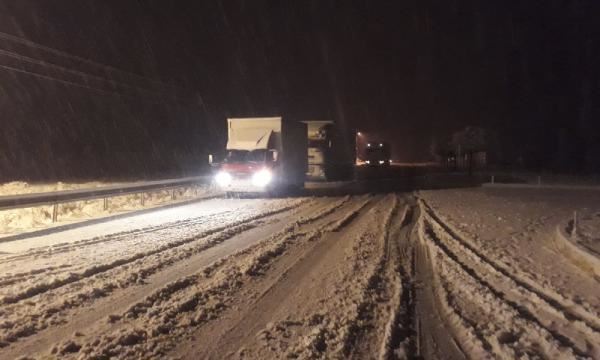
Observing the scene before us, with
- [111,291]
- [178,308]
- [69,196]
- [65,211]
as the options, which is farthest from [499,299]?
[65,211]

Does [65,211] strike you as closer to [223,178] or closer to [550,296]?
[223,178]

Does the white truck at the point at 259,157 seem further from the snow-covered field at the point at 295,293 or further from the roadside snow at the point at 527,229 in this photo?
the snow-covered field at the point at 295,293

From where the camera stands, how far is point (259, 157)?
2666cm

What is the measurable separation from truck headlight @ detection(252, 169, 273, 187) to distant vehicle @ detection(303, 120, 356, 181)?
935 cm

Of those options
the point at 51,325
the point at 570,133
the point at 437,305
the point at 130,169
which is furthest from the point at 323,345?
the point at 570,133

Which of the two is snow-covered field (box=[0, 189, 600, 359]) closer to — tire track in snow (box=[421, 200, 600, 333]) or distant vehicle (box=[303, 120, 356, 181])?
tire track in snow (box=[421, 200, 600, 333])

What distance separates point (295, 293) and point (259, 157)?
18313 millimetres

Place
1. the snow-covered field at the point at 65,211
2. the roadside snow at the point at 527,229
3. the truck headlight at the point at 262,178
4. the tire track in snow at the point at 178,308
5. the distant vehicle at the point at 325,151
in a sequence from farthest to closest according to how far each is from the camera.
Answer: the distant vehicle at the point at 325,151, the truck headlight at the point at 262,178, the snow-covered field at the point at 65,211, the roadside snow at the point at 527,229, the tire track in snow at the point at 178,308

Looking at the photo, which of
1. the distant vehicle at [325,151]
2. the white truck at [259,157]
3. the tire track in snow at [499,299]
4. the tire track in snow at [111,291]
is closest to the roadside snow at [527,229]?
the tire track in snow at [499,299]

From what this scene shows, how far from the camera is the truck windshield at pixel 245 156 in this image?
2666 centimetres

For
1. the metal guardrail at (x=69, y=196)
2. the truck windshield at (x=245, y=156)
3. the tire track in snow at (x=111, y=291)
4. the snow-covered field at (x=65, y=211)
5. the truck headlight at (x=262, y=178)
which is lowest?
the tire track in snow at (x=111, y=291)

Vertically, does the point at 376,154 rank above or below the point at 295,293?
above

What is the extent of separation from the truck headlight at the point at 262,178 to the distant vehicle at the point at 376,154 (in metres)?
40.7

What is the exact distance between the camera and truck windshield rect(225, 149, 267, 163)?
26.7 metres
